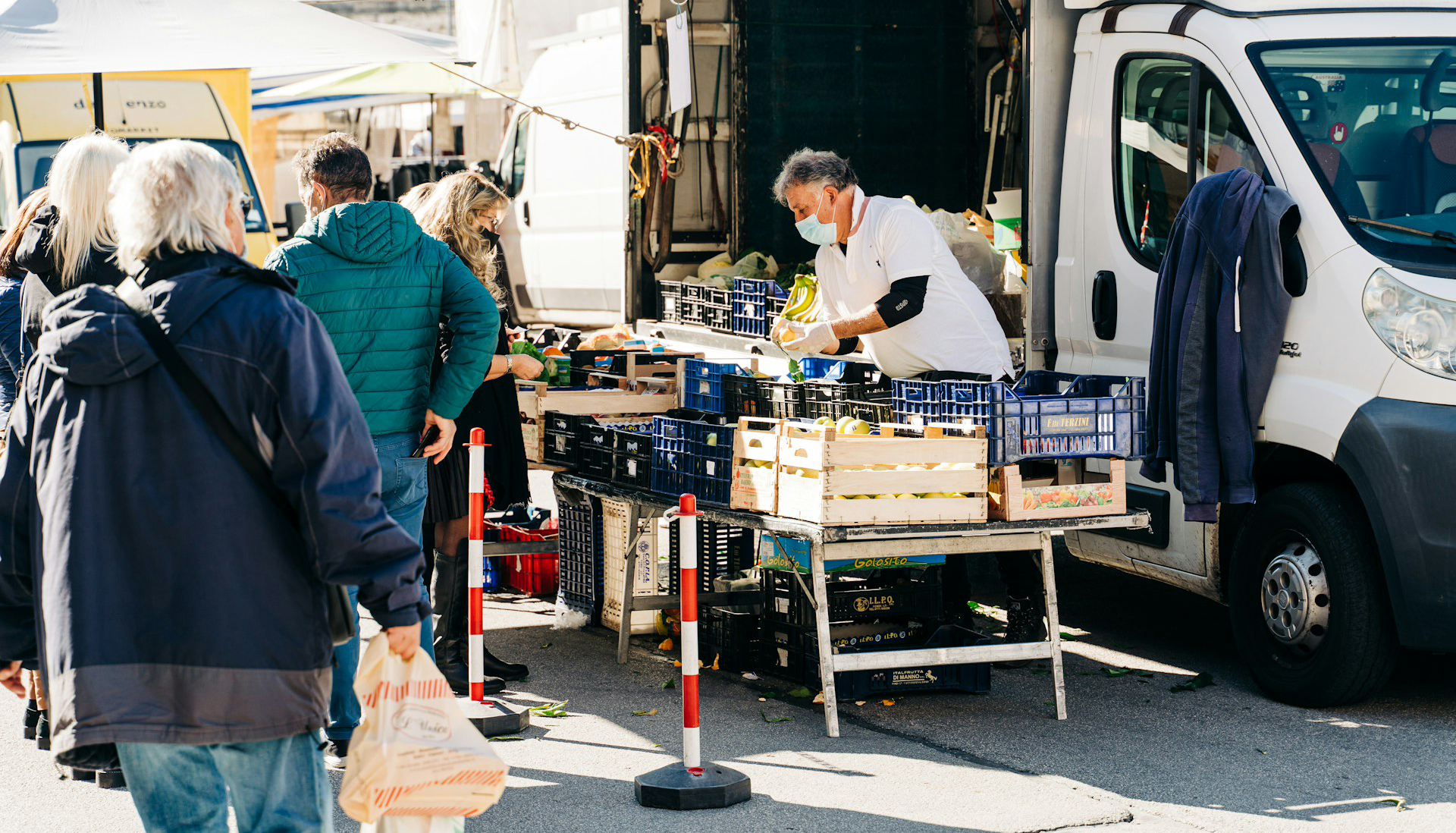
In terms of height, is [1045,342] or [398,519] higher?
[1045,342]

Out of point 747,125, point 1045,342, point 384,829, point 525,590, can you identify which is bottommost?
point 525,590

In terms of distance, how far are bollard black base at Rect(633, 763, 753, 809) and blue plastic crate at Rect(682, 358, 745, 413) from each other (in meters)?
2.26

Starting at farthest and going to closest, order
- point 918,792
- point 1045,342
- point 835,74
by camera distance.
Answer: point 835,74 < point 1045,342 < point 918,792

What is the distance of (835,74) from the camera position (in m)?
9.35

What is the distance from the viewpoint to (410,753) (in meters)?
3.47

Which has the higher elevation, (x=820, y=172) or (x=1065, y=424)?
(x=820, y=172)

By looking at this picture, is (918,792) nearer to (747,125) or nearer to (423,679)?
(423,679)

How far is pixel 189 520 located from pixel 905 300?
4.01m

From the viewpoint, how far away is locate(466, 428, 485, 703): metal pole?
19.5ft

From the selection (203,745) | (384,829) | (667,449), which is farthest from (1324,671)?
(203,745)

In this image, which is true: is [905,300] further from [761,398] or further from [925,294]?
[761,398]

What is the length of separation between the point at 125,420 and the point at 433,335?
100 inches

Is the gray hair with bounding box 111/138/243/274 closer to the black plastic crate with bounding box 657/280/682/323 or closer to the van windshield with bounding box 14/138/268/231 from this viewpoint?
the black plastic crate with bounding box 657/280/682/323

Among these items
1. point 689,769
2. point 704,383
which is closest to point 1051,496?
point 689,769
